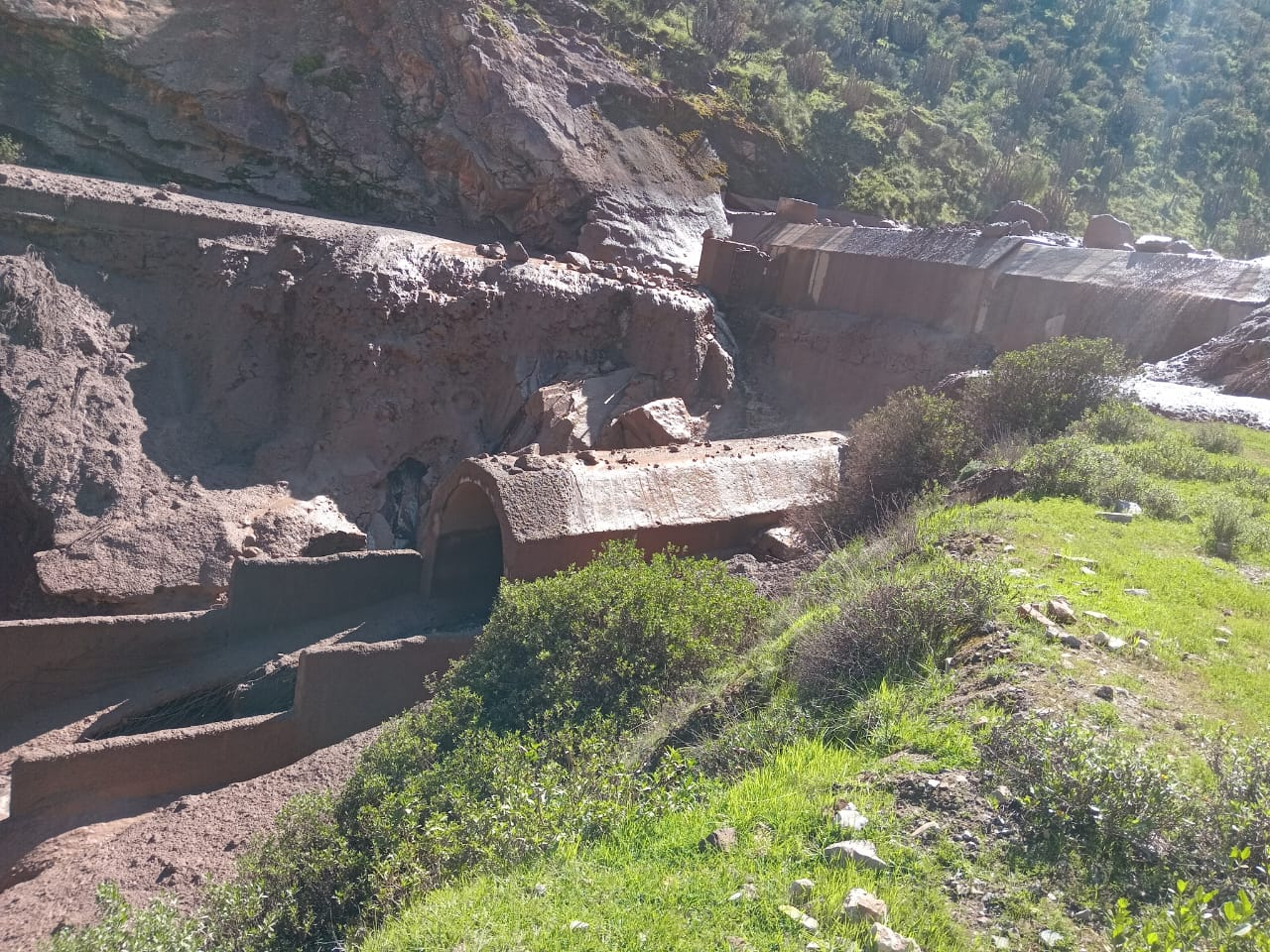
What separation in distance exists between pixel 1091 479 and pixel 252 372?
1067 cm

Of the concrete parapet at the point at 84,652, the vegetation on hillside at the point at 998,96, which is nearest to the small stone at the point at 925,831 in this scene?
the concrete parapet at the point at 84,652

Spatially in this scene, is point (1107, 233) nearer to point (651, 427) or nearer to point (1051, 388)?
point (1051, 388)

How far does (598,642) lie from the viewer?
615cm

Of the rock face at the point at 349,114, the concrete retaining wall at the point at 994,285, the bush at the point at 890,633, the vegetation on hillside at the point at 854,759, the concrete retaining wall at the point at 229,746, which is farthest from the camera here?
the rock face at the point at 349,114

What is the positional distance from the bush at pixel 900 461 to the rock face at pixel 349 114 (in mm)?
9503

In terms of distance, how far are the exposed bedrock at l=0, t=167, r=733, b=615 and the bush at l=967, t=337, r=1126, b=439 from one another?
598 cm

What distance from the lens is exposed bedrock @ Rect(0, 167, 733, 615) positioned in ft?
35.3

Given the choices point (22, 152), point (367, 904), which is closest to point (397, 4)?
point (22, 152)

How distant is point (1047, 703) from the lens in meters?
4.05

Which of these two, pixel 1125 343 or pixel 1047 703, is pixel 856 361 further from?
pixel 1047 703

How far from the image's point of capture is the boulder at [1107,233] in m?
15.2

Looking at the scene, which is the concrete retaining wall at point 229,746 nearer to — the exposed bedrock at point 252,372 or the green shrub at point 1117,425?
the exposed bedrock at point 252,372

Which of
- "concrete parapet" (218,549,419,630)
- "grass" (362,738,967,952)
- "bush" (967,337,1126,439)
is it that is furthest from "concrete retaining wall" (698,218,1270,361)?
"grass" (362,738,967,952)

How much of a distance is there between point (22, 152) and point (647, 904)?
16933 millimetres
